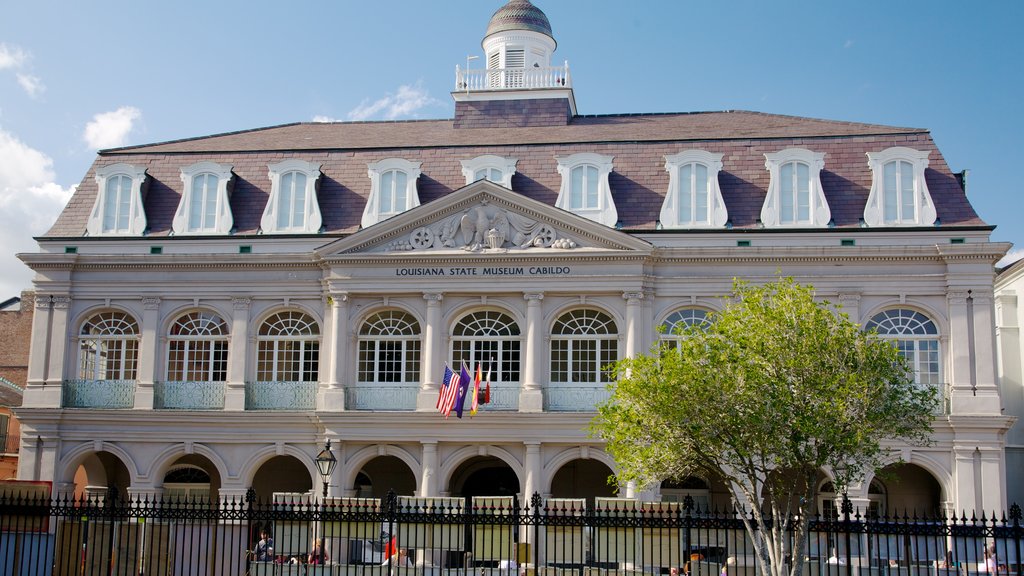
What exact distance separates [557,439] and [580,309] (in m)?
3.85

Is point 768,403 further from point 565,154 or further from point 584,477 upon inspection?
point 565,154

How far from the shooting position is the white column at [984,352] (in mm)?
32188

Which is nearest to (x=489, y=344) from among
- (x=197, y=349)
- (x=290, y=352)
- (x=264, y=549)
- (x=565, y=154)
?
(x=290, y=352)

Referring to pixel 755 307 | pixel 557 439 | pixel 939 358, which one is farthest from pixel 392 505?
pixel 939 358

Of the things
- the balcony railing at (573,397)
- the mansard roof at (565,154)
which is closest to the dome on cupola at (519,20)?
the mansard roof at (565,154)

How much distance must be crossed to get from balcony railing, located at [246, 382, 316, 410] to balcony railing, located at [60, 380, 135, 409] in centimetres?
365

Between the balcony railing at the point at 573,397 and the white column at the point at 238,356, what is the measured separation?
902cm

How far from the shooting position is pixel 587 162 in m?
35.3

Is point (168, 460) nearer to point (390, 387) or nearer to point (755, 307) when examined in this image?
point (390, 387)

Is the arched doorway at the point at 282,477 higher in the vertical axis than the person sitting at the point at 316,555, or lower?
higher

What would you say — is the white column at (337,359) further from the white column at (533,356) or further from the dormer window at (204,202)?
the white column at (533,356)

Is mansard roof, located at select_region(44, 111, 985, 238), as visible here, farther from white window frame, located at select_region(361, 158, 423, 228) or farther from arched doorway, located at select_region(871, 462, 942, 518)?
arched doorway, located at select_region(871, 462, 942, 518)

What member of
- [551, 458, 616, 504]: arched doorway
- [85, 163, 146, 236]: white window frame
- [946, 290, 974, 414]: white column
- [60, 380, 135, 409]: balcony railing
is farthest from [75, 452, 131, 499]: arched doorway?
[946, 290, 974, 414]: white column

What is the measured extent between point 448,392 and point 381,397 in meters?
3.06
